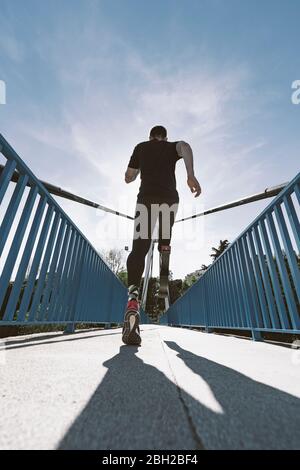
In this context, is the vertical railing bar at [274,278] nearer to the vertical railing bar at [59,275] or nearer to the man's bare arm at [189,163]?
the man's bare arm at [189,163]

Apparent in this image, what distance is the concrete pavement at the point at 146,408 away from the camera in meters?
0.55

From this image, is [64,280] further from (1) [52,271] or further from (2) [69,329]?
(2) [69,329]

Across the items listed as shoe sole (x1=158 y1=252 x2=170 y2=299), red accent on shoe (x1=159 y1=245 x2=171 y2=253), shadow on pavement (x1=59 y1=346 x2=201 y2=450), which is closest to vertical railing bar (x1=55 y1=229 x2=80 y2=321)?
shoe sole (x1=158 y1=252 x2=170 y2=299)

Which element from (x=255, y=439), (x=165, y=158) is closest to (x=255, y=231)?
(x=165, y=158)

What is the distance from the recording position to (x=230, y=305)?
13.9ft

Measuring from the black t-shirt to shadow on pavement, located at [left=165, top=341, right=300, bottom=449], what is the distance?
1877mm

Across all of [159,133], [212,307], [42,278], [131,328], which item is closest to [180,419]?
[131,328]

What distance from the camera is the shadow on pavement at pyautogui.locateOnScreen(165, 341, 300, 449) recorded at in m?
0.55

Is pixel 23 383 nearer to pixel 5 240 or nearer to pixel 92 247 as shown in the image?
pixel 5 240

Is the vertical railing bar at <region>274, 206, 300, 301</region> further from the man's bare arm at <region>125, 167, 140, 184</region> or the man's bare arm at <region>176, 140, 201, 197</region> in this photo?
the man's bare arm at <region>125, 167, 140, 184</region>

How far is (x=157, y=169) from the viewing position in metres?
2.72
